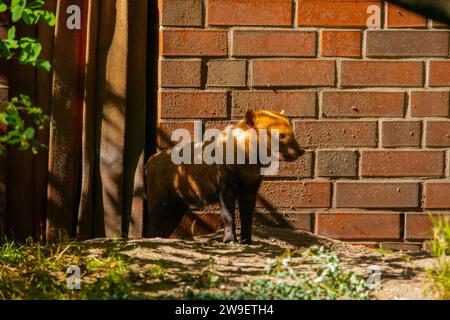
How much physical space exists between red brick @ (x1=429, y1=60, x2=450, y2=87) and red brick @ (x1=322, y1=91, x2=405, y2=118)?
24cm

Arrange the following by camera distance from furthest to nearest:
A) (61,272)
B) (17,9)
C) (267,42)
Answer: (267,42) < (61,272) < (17,9)

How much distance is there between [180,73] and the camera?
535cm

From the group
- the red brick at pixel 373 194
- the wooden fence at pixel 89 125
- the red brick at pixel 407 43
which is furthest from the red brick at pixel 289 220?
the red brick at pixel 407 43

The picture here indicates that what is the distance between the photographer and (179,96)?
5.36m

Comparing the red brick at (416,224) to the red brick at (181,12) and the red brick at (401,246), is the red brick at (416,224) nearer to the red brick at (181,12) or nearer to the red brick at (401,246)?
the red brick at (401,246)

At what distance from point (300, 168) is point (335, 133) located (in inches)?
13.6

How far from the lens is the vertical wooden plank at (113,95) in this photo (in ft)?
17.6

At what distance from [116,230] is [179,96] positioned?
3.42 feet

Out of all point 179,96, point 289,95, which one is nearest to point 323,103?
point 289,95

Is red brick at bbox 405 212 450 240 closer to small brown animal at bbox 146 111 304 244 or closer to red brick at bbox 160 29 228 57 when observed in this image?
small brown animal at bbox 146 111 304 244

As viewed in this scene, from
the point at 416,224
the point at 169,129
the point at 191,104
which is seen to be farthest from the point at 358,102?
the point at 169,129

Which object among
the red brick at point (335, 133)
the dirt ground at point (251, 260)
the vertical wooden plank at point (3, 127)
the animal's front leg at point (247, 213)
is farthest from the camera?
the red brick at point (335, 133)

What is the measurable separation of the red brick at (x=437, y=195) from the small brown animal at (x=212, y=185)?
3.41 ft

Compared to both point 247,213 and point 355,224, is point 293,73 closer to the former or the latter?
point 247,213
